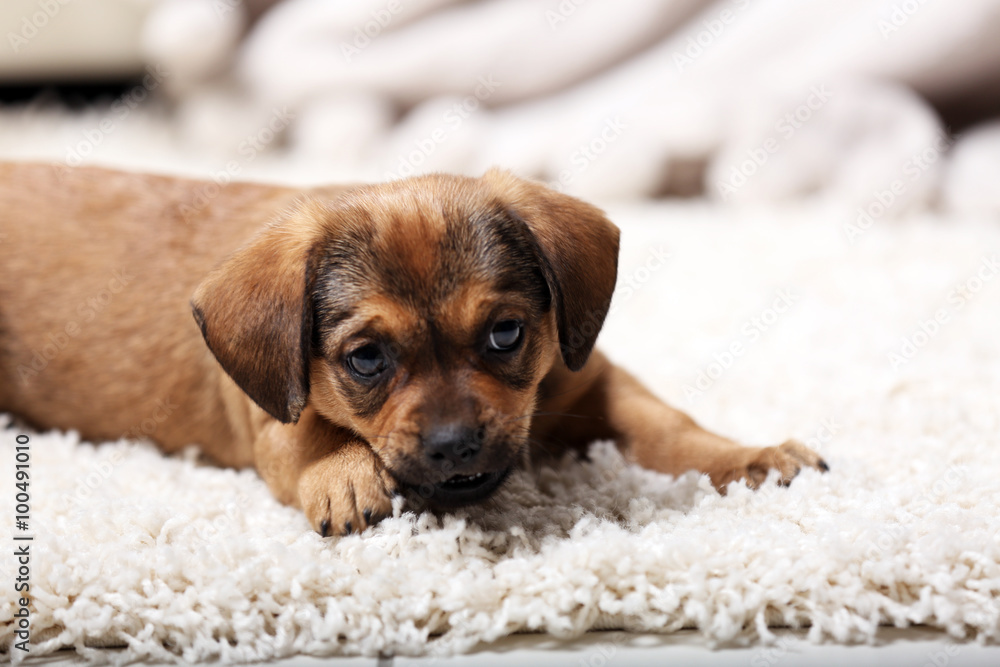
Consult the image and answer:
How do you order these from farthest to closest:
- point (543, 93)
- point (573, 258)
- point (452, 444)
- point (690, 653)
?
1. point (543, 93)
2. point (573, 258)
3. point (452, 444)
4. point (690, 653)

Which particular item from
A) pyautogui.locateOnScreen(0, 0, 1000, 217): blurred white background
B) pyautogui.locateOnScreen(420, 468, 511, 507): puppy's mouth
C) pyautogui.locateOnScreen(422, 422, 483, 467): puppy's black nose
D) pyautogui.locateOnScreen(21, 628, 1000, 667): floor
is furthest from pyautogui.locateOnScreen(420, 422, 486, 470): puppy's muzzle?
pyautogui.locateOnScreen(0, 0, 1000, 217): blurred white background

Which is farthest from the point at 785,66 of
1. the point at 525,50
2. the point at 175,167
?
the point at 175,167

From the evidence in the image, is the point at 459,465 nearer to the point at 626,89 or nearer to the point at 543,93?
the point at 626,89

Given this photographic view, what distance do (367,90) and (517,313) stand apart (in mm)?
5429

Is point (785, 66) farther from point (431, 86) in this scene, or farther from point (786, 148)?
point (431, 86)

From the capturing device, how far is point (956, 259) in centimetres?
527

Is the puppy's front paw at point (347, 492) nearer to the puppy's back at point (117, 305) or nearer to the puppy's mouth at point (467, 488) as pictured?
the puppy's mouth at point (467, 488)

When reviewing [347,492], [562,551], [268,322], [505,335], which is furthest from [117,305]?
[562,551]

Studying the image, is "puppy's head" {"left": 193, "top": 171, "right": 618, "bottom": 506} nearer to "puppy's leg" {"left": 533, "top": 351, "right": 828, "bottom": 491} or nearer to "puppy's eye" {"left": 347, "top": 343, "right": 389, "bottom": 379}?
"puppy's eye" {"left": 347, "top": 343, "right": 389, "bottom": 379}

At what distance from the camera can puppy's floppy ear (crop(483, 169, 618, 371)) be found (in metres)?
2.69

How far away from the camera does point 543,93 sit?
7633 millimetres

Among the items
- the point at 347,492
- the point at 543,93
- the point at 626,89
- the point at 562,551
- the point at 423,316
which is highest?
the point at 423,316

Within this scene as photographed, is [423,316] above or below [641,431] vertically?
above

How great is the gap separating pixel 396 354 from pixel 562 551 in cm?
69
